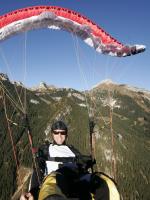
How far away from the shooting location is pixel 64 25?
45.2ft

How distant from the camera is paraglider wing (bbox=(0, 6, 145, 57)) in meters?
13.2

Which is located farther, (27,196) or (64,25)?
(64,25)

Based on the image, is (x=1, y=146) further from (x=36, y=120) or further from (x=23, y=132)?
(x=36, y=120)

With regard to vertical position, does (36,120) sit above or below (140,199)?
above

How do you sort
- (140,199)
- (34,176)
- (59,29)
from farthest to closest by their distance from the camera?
(140,199) < (59,29) < (34,176)

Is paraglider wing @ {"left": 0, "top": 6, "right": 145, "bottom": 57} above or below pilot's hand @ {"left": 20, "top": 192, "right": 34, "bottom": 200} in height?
above

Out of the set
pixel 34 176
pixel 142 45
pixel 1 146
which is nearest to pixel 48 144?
pixel 34 176

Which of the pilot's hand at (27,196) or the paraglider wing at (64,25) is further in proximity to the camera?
the paraglider wing at (64,25)

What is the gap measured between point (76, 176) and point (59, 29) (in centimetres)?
845

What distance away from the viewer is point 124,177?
17488cm

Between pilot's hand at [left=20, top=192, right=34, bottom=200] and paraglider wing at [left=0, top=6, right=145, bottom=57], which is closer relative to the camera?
pilot's hand at [left=20, top=192, right=34, bottom=200]

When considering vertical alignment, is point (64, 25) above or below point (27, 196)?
above

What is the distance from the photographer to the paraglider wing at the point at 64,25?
13156mm

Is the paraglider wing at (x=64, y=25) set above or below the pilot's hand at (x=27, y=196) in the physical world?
above
